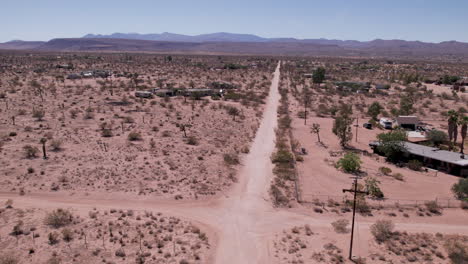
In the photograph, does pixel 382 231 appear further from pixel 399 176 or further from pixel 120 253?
pixel 120 253

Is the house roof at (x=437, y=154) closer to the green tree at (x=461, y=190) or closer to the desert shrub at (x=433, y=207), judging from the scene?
the green tree at (x=461, y=190)

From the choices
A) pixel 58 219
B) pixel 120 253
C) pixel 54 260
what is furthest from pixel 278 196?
pixel 54 260

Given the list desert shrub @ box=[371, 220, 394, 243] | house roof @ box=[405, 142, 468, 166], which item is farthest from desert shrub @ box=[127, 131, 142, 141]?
house roof @ box=[405, 142, 468, 166]

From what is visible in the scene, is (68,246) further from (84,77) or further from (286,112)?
(84,77)

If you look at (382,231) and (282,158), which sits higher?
(282,158)

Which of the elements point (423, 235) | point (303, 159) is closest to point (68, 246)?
point (423, 235)
